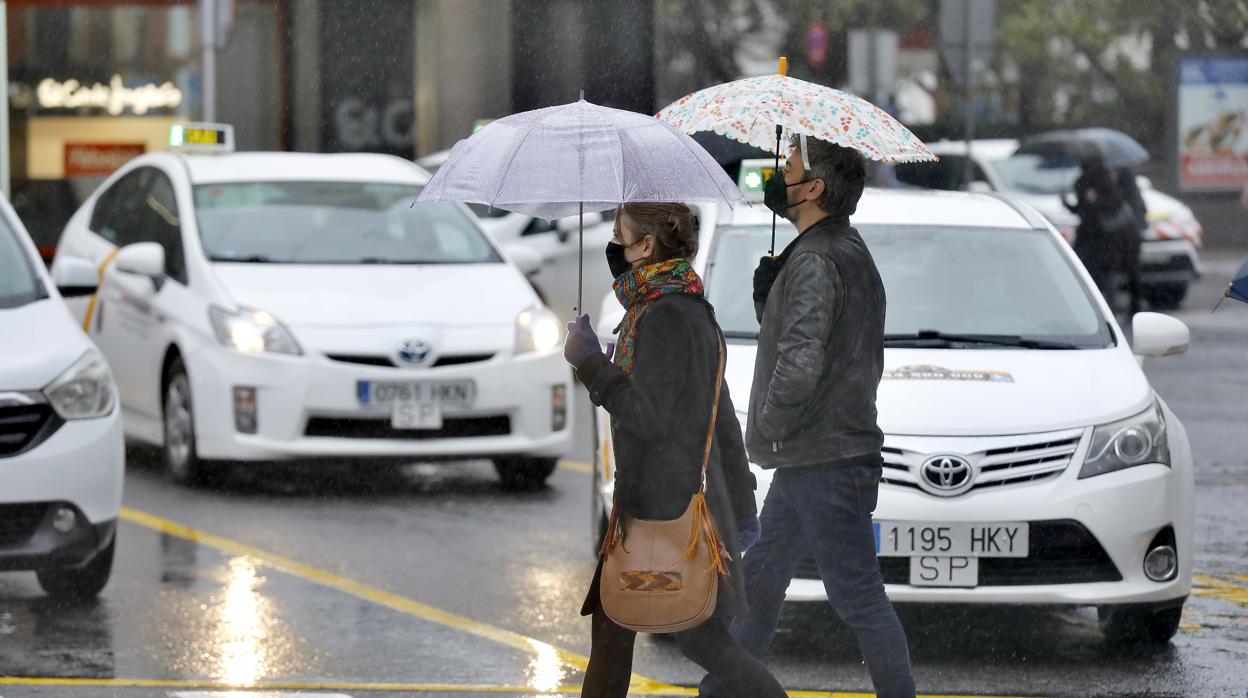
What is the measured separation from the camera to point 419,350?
10.2m

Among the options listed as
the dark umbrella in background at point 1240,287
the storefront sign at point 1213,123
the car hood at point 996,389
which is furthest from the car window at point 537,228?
the storefront sign at point 1213,123

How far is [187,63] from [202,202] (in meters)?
8.24

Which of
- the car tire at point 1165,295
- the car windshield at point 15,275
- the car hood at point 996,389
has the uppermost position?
the car windshield at point 15,275

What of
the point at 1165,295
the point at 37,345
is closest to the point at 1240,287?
the point at 37,345

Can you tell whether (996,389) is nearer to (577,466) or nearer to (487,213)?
(577,466)

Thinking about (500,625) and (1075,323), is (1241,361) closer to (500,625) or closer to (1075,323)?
(1075,323)

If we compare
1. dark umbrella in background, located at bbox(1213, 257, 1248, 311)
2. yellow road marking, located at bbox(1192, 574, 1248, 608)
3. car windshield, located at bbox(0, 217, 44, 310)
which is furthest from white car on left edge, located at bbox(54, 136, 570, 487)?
dark umbrella in background, located at bbox(1213, 257, 1248, 311)

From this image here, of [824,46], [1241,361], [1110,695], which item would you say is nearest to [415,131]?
[1241,361]

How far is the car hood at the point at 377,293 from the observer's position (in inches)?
409

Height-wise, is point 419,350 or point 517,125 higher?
point 517,125

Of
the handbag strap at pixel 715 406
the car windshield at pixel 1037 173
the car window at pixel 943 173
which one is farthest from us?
the car windshield at pixel 1037 173

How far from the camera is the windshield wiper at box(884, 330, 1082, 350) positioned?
25.3ft

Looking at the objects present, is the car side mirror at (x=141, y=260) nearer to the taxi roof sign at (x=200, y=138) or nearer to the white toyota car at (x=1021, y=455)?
the taxi roof sign at (x=200, y=138)

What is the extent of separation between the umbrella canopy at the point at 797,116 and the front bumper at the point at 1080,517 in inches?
51.7
